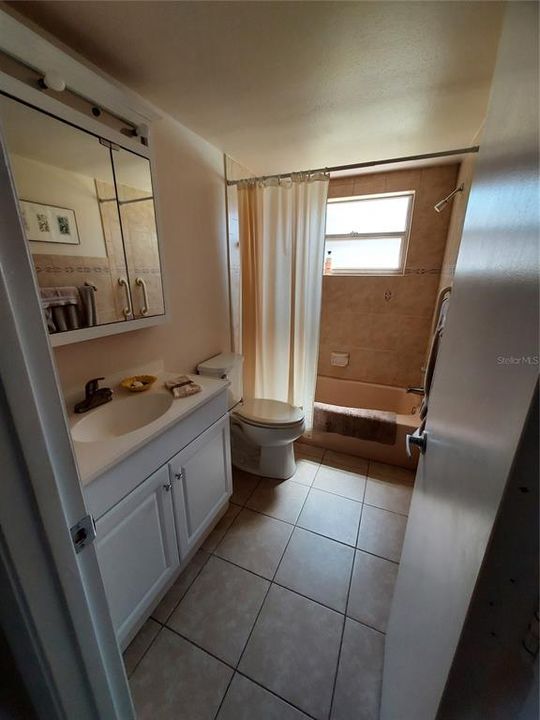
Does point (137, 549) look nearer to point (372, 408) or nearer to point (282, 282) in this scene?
point (282, 282)

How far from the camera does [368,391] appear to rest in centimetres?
280

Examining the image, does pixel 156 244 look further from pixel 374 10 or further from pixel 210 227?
pixel 374 10

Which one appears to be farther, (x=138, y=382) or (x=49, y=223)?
(x=138, y=382)

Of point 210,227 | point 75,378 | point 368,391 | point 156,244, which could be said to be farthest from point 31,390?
point 368,391

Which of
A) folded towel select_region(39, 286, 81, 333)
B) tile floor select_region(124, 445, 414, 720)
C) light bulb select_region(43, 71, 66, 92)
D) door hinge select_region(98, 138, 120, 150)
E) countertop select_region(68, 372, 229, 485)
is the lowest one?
tile floor select_region(124, 445, 414, 720)

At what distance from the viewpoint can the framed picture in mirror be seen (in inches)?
37.9

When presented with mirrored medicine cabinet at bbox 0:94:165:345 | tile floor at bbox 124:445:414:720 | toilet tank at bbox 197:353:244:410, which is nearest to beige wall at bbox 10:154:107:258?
mirrored medicine cabinet at bbox 0:94:165:345

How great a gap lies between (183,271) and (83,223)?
58 cm

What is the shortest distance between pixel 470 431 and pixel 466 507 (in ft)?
0.42

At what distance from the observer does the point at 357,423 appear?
6.99ft

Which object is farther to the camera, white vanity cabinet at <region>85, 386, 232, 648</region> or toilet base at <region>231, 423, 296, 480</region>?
toilet base at <region>231, 423, 296, 480</region>

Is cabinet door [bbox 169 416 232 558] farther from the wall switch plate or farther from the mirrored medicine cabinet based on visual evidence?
the wall switch plate

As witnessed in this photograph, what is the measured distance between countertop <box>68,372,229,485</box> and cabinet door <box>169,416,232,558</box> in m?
0.19

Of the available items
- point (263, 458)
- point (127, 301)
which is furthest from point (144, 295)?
point (263, 458)
